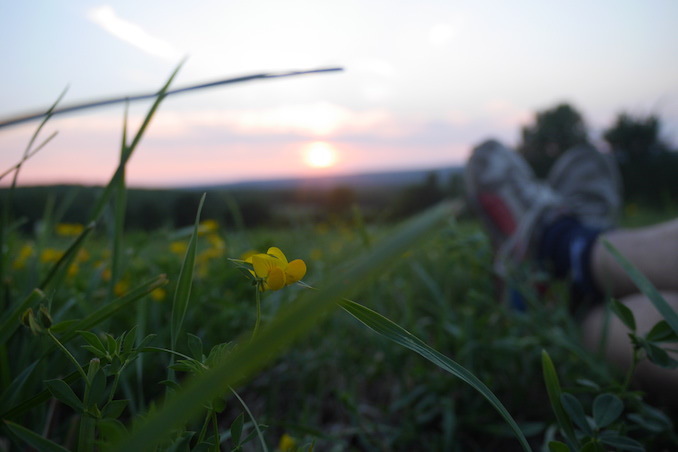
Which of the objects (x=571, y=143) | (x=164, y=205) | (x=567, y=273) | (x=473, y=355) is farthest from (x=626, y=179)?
(x=473, y=355)

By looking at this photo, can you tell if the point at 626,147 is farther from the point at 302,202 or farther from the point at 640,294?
the point at 640,294

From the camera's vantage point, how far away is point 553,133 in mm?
7828

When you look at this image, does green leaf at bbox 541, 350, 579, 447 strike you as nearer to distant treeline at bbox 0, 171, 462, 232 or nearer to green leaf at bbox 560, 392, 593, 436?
green leaf at bbox 560, 392, 593, 436

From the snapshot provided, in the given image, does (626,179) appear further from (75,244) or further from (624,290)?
(75,244)

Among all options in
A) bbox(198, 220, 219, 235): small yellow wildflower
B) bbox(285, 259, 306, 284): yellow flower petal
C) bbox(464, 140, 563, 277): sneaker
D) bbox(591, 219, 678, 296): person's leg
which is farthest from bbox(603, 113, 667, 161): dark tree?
bbox(285, 259, 306, 284): yellow flower petal

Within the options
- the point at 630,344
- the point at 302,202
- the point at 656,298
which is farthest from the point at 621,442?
the point at 302,202

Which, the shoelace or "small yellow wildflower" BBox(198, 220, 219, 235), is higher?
"small yellow wildflower" BBox(198, 220, 219, 235)

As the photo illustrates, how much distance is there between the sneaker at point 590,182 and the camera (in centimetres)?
284

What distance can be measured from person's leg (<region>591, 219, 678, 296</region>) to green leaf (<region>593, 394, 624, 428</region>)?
Answer: 640 millimetres

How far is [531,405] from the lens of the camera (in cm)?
90

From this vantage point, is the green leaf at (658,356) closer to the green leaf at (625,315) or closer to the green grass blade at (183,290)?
the green leaf at (625,315)

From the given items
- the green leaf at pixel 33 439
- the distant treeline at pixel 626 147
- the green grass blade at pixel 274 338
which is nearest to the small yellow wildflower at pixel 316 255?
the green leaf at pixel 33 439

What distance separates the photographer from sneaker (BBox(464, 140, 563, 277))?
79.0 inches

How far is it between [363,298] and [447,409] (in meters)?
0.67
